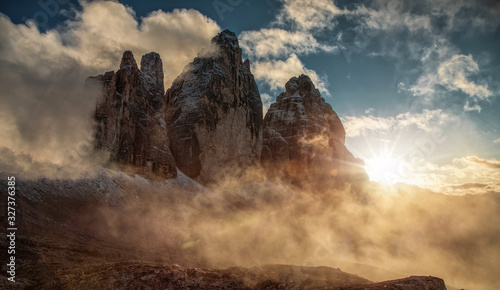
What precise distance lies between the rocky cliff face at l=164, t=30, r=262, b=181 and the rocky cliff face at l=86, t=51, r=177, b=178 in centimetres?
533

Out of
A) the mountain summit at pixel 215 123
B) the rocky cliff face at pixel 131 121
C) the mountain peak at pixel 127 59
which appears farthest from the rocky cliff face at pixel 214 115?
the mountain peak at pixel 127 59

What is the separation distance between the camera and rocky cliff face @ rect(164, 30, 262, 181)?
56781mm

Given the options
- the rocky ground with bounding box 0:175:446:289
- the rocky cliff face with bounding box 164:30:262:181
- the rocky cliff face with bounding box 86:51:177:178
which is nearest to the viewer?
the rocky ground with bounding box 0:175:446:289

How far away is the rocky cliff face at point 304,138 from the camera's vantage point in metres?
81.6

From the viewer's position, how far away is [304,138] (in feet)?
280

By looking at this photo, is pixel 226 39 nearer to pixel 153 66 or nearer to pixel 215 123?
pixel 153 66

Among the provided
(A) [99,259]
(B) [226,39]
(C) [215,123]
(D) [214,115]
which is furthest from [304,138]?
(A) [99,259]

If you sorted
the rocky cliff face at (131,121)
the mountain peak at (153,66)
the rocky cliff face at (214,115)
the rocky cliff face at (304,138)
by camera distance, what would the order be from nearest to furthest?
the rocky cliff face at (131,121) < the rocky cliff face at (214,115) < the mountain peak at (153,66) < the rocky cliff face at (304,138)

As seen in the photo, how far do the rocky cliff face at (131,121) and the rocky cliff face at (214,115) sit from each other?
533cm

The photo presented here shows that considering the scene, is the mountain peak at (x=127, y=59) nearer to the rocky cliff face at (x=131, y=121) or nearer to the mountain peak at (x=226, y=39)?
the rocky cliff face at (x=131, y=121)

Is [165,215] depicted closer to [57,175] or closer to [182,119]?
[57,175]

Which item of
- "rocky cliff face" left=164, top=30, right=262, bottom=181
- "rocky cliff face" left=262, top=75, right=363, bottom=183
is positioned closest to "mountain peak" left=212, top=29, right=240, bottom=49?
"rocky cliff face" left=164, top=30, right=262, bottom=181

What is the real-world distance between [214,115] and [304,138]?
1365 inches

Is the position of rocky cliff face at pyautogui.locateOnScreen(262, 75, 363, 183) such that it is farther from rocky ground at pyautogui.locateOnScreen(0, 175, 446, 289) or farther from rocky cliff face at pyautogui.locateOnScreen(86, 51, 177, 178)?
rocky ground at pyautogui.locateOnScreen(0, 175, 446, 289)
